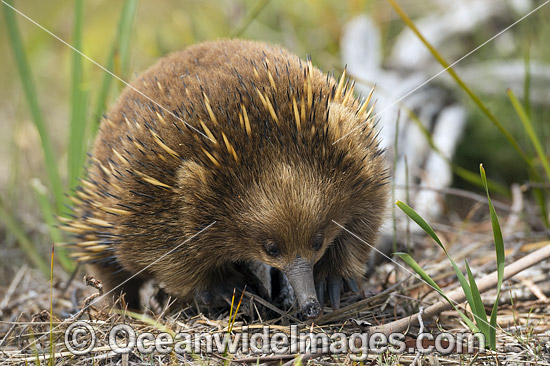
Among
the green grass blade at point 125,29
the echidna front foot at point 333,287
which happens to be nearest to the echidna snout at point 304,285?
the echidna front foot at point 333,287

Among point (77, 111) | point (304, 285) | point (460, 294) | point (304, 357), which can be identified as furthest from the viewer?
point (77, 111)

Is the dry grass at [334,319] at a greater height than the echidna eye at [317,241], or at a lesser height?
lesser

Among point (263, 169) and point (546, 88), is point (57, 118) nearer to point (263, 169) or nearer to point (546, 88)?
point (546, 88)

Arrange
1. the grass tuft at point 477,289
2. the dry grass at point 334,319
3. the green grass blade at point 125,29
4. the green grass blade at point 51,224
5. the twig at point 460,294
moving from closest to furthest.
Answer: the grass tuft at point 477,289
the dry grass at point 334,319
the twig at point 460,294
the green grass blade at point 125,29
the green grass blade at point 51,224

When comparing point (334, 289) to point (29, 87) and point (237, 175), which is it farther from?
point (29, 87)

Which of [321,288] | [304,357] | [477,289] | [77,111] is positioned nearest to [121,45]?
[77,111]

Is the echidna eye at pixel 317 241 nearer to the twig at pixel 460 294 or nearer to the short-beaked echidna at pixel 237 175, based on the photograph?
the short-beaked echidna at pixel 237 175

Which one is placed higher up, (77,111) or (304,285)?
(77,111)
